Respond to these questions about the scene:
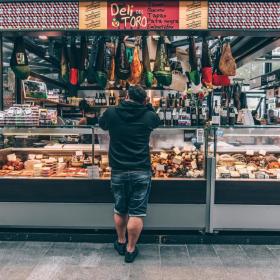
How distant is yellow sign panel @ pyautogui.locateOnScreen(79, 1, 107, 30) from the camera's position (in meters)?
4.38

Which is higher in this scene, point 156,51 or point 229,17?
point 229,17

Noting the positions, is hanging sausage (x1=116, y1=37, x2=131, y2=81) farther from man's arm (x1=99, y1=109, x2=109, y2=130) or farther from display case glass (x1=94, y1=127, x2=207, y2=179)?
man's arm (x1=99, y1=109, x2=109, y2=130)

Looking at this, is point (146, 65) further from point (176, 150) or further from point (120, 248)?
point (120, 248)

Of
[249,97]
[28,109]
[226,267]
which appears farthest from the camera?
[249,97]

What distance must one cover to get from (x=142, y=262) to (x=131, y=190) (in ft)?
2.56

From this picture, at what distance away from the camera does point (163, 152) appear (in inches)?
190

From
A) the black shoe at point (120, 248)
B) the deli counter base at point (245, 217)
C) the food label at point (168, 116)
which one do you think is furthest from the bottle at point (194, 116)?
the black shoe at point (120, 248)

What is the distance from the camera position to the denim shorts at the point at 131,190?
395 centimetres

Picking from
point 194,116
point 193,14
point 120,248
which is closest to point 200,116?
point 194,116

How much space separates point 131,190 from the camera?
4000mm

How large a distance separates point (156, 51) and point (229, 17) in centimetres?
109

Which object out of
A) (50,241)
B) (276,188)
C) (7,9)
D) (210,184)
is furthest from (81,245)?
(7,9)

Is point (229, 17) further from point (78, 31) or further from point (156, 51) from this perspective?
point (78, 31)

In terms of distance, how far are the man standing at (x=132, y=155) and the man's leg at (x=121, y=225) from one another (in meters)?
0.09
